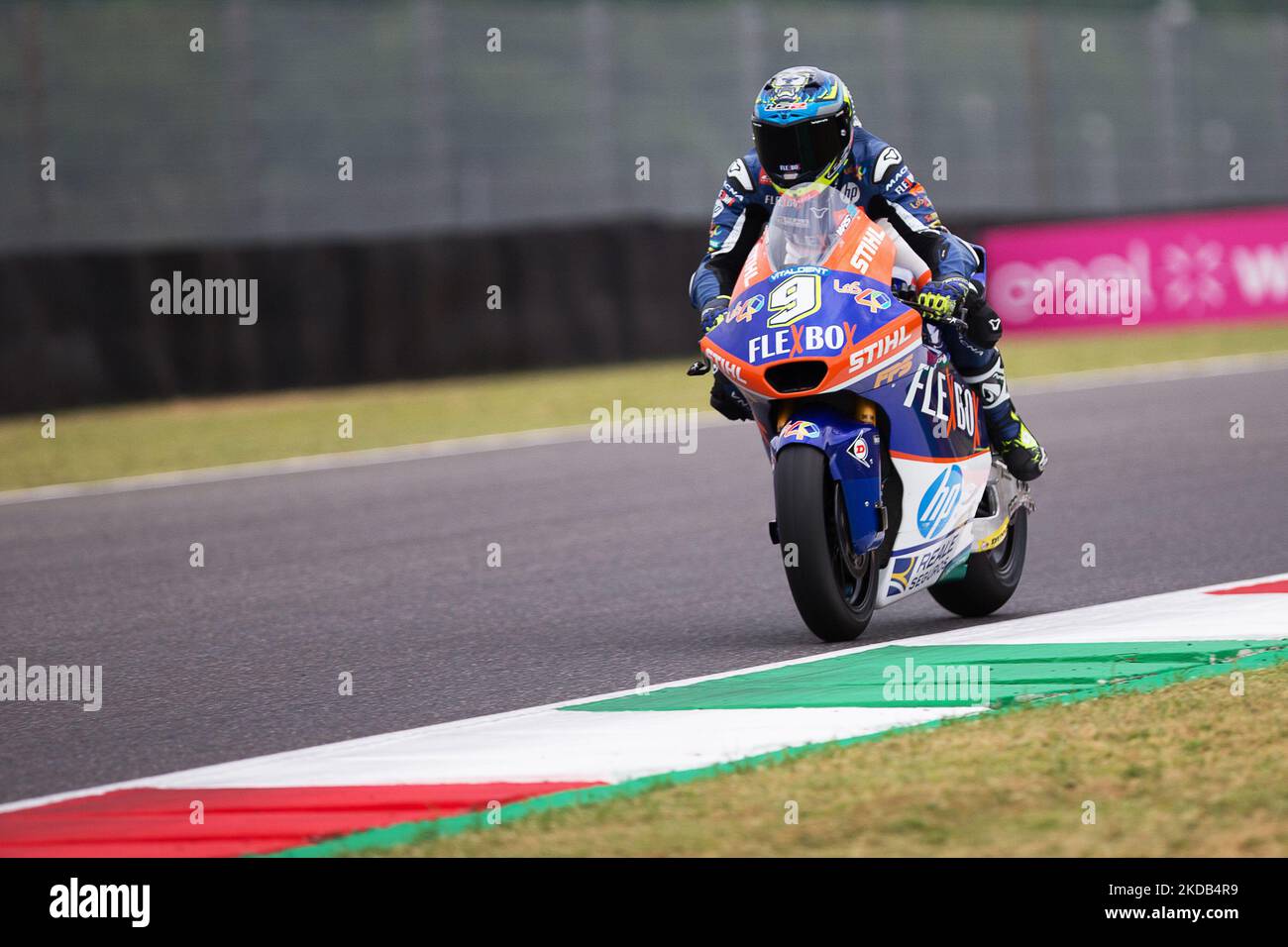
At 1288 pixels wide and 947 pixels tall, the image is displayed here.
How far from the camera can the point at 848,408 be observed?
6.30 m

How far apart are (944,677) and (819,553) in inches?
21.8

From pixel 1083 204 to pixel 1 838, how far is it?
2306 cm

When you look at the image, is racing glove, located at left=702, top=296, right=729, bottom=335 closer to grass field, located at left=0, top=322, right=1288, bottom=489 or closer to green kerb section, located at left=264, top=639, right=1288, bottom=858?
green kerb section, located at left=264, top=639, right=1288, bottom=858

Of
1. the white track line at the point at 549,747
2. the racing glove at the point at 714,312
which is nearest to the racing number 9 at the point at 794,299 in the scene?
the racing glove at the point at 714,312

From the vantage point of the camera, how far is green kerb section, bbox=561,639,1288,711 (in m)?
5.50

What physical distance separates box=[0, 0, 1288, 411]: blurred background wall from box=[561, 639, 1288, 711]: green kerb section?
12.4 metres

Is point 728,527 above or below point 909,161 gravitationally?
below

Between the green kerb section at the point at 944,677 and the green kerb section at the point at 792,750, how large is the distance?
0.01 m

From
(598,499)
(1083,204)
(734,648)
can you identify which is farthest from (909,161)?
(734,648)

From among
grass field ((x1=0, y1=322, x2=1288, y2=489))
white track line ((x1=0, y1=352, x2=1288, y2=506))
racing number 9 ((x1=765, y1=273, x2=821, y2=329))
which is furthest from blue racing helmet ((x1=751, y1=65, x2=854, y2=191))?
grass field ((x1=0, y1=322, x2=1288, y2=489))

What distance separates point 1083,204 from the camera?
26.0 metres

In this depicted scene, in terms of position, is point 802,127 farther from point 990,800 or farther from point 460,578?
point 460,578

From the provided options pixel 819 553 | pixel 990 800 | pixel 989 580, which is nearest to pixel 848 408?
pixel 819 553
